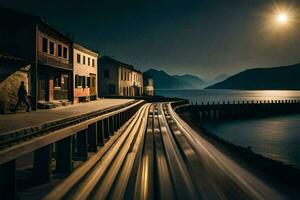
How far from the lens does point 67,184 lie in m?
5.96

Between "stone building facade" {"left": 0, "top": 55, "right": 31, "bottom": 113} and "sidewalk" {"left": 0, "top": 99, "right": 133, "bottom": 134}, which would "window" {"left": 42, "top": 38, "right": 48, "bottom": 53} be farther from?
"sidewalk" {"left": 0, "top": 99, "right": 133, "bottom": 134}

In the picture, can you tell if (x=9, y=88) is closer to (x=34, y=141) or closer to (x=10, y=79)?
(x=10, y=79)

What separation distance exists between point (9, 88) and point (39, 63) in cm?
354

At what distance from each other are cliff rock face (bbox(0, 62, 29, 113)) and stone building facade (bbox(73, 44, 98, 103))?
1198 centimetres

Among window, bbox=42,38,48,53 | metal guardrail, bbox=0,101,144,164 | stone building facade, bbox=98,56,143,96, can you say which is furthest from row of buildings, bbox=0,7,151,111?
stone building facade, bbox=98,56,143,96

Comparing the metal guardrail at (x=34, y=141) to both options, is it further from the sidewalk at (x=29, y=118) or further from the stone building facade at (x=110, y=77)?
the stone building facade at (x=110, y=77)

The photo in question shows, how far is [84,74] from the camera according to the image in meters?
34.8

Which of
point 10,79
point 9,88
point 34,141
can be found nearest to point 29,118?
point 9,88

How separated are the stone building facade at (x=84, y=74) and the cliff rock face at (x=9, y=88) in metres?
12.0

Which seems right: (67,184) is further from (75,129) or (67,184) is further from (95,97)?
(95,97)

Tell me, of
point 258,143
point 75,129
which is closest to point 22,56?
point 75,129

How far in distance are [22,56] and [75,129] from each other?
15.8 m

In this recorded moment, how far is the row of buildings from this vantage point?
18.2 meters

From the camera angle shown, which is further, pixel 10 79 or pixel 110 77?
pixel 110 77
